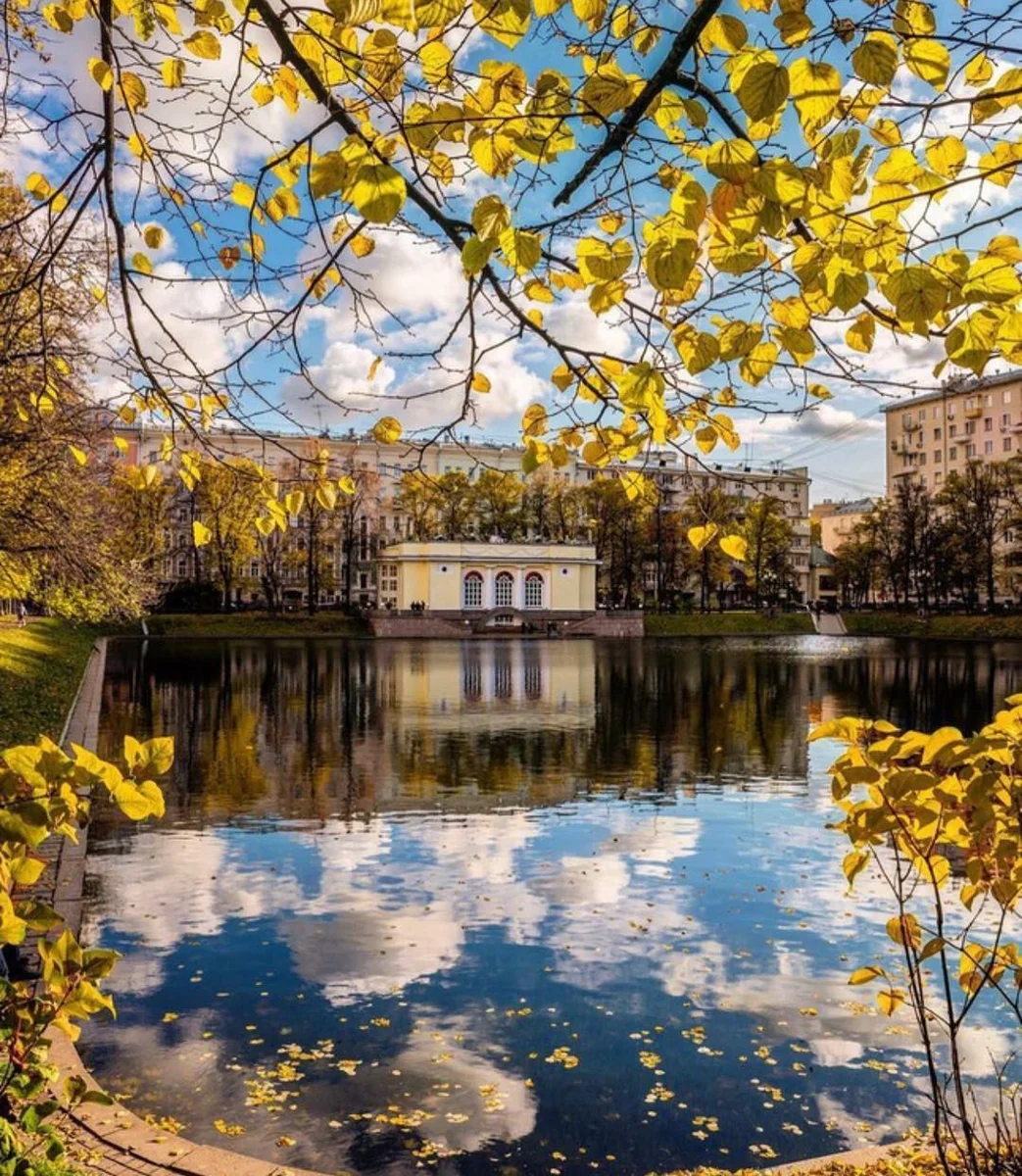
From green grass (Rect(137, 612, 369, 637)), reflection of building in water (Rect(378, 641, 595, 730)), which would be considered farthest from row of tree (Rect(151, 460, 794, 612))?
reflection of building in water (Rect(378, 641, 595, 730))

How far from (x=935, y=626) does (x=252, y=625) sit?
44.4m

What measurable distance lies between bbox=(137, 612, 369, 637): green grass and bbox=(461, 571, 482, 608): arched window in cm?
952

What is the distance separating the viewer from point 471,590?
7744 cm

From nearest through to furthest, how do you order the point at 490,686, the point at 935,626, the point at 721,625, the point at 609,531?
the point at 490,686 < the point at 935,626 < the point at 721,625 < the point at 609,531

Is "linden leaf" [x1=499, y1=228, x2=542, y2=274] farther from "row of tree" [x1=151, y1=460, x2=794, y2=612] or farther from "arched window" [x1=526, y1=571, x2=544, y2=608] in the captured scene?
"arched window" [x1=526, y1=571, x2=544, y2=608]

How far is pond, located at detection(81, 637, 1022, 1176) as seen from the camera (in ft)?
18.6

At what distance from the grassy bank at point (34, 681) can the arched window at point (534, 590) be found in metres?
45.6

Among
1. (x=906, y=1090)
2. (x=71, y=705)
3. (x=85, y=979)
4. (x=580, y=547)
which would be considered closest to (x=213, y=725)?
(x=71, y=705)

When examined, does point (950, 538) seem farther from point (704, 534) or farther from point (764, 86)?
point (764, 86)

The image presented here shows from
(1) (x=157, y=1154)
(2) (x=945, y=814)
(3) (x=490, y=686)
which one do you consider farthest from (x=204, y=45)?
(3) (x=490, y=686)

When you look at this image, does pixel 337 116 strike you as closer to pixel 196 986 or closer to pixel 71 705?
pixel 196 986

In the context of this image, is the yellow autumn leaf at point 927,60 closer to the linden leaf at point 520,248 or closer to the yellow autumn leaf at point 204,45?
the linden leaf at point 520,248

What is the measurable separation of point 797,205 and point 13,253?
13426 millimetres

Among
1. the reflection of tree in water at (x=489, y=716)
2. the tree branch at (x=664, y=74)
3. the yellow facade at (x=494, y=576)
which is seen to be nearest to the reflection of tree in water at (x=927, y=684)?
the reflection of tree in water at (x=489, y=716)
